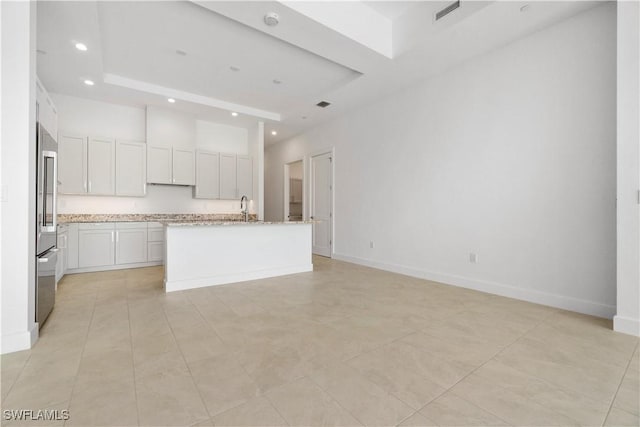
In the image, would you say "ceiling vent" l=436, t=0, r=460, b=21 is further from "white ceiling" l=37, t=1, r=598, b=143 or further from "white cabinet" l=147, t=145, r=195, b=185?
"white cabinet" l=147, t=145, r=195, b=185

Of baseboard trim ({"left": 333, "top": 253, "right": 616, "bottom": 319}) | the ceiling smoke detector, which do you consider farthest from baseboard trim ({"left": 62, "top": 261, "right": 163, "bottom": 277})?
the ceiling smoke detector

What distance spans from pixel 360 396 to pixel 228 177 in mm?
5630

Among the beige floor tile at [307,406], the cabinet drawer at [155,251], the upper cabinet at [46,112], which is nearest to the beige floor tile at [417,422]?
the beige floor tile at [307,406]

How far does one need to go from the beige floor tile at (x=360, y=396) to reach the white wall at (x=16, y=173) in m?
2.21

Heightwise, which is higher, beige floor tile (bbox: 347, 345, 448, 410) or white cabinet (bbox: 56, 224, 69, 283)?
white cabinet (bbox: 56, 224, 69, 283)

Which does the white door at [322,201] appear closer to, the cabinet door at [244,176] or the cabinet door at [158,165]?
the cabinet door at [244,176]

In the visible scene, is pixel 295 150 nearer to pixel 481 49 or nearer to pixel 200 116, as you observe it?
pixel 200 116

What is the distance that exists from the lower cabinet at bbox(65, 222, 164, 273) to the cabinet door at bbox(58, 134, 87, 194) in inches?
28.1

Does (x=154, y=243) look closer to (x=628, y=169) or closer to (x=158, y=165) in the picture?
(x=158, y=165)

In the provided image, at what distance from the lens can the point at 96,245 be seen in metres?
4.78

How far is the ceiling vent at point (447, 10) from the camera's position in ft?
10.00

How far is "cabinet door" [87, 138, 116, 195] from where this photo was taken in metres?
5.01

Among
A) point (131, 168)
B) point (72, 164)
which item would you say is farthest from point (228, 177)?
point (72, 164)

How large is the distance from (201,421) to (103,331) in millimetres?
1665
